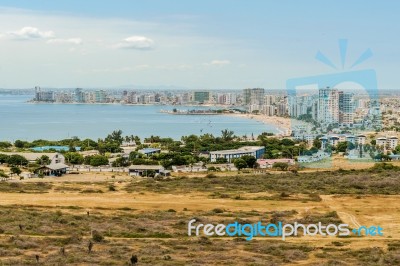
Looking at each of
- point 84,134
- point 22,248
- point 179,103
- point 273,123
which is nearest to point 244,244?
point 22,248

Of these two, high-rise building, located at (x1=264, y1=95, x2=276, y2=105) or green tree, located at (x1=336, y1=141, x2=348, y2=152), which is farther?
high-rise building, located at (x1=264, y1=95, x2=276, y2=105)

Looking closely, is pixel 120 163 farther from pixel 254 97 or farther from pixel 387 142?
pixel 254 97


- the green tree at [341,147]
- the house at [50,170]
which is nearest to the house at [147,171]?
the house at [50,170]

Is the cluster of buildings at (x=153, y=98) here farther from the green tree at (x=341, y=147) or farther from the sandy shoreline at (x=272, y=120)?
the green tree at (x=341, y=147)

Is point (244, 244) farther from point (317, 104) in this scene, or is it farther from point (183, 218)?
point (317, 104)

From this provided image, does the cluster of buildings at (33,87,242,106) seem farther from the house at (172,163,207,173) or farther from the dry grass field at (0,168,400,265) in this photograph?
the dry grass field at (0,168,400,265)

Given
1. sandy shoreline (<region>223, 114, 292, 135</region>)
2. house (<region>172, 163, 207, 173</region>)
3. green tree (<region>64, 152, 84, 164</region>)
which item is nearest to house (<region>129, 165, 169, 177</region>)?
house (<region>172, 163, 207, 173</region>)
